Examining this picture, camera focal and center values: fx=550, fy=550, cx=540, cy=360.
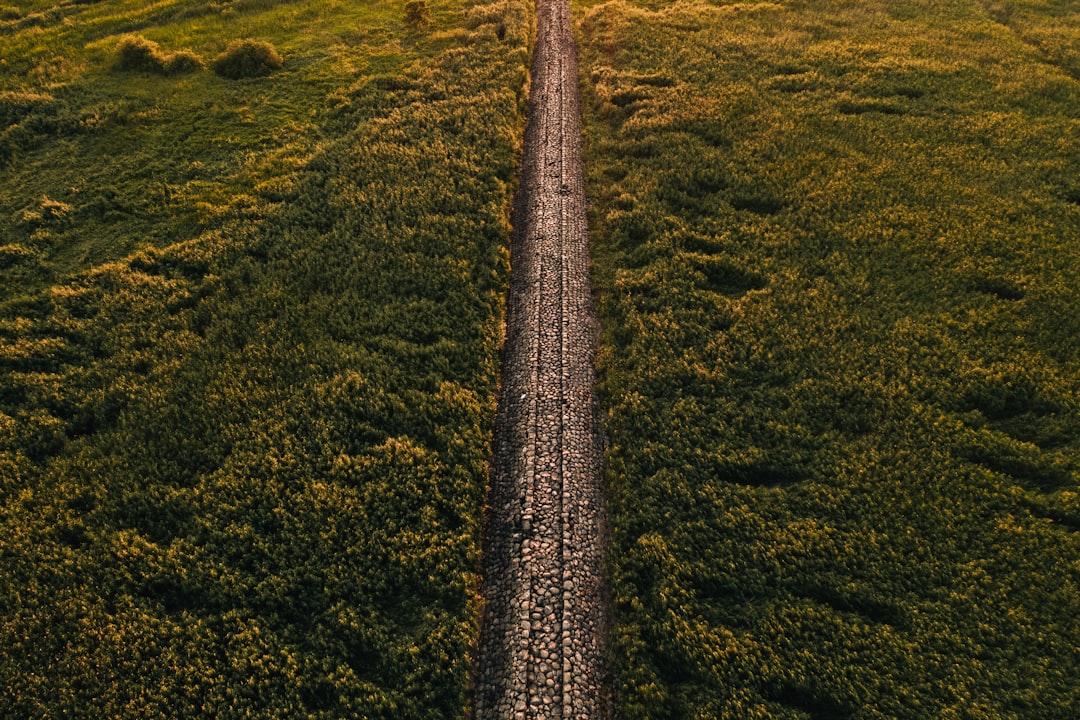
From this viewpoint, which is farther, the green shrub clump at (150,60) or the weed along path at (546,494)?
the green shrub clump at (150,60)

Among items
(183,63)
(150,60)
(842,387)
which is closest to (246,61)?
(183,63)

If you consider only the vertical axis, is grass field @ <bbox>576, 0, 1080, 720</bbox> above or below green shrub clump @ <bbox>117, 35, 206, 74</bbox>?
below

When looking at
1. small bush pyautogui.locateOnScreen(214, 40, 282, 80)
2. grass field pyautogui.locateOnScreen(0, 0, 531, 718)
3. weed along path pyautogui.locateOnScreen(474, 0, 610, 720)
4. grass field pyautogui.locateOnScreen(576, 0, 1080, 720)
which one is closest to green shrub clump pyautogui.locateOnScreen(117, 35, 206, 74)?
grass field pyautogui.locateOnScreen(0, 0, 531, 718)

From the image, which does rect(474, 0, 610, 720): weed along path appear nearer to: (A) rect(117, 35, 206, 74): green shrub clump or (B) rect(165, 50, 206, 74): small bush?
(B) rect(165, 50, 206, 74): small bush

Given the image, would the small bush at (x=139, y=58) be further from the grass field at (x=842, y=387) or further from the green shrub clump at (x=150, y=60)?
the grass field at (x=842, y=387)

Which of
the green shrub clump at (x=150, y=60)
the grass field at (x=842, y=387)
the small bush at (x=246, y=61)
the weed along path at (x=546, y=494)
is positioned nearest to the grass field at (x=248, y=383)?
the weed along path at (x=546, y=494)

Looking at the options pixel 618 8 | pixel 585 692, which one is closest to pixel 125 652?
pixel 585 692
